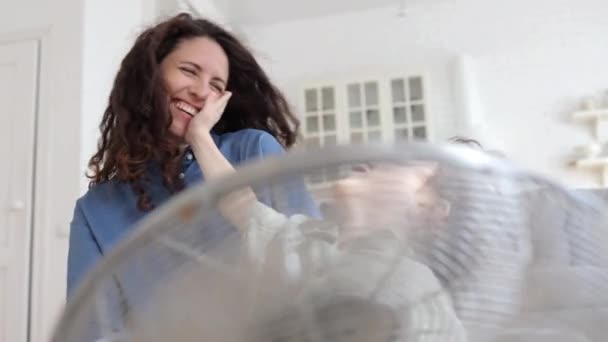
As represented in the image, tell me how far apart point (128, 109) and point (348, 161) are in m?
0.87

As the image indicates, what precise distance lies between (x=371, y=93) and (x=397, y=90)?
0.40ft

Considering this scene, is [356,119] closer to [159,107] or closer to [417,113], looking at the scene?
[417,113]

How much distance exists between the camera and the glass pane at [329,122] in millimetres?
3453

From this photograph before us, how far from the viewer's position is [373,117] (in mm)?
3434

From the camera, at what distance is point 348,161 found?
34 centimetres

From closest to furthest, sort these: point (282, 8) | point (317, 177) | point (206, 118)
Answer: point (317, 177) → point (206, 118) → point (282, 8)

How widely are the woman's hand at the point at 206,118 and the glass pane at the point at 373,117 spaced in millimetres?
2411

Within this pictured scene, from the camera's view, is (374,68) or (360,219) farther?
(374,68)

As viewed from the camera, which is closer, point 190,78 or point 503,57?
point 190,78

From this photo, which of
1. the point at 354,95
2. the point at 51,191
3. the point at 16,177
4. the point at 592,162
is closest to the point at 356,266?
the point at 51,191

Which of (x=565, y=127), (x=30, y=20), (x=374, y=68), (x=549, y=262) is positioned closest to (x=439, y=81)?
(x=374, y=68)

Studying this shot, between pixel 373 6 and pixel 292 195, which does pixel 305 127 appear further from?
pixel 292 195

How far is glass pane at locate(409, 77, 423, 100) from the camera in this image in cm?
339

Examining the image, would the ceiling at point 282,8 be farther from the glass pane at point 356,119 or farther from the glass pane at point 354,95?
the glass pane at point 356,119
